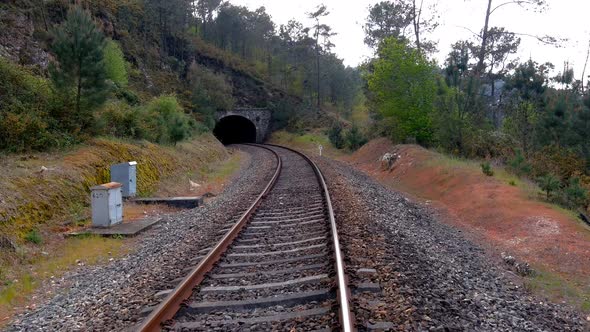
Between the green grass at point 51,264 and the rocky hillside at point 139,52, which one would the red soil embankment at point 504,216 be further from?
the rocky hillside at point 139,52

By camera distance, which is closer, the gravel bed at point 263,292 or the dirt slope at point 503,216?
the gravel bed at point 263,292

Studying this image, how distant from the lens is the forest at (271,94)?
14.3 m

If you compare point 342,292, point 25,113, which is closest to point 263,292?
point 342,292

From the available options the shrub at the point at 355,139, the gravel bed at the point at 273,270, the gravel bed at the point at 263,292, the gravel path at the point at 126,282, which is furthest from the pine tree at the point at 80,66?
the shrub at the point at 355,139

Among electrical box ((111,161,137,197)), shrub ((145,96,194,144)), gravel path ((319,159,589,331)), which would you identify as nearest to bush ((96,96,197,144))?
shrub ((145,96,194,144))

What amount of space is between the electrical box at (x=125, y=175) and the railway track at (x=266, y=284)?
4.65 m

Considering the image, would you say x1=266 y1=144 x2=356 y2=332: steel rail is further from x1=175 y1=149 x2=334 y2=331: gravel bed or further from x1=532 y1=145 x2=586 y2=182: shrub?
x1=532 y1=145 x2=586 y2=182: shrub

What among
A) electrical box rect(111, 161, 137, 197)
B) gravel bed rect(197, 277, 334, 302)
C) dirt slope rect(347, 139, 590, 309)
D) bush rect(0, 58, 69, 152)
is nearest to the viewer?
gravel bed rect(197, 277, 334, 302)

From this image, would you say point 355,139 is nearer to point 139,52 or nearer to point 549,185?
point 139,52

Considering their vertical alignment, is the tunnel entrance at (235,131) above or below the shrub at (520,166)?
above

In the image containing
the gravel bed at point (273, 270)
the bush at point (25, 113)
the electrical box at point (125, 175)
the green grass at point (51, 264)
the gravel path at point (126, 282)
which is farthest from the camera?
the electrical box at point (125, 175)

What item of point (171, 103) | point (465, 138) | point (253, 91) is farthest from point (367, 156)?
point (253, 91)

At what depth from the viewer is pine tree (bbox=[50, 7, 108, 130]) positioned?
14.4m

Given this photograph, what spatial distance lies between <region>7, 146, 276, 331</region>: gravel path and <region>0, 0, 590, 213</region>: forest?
5107 mm
